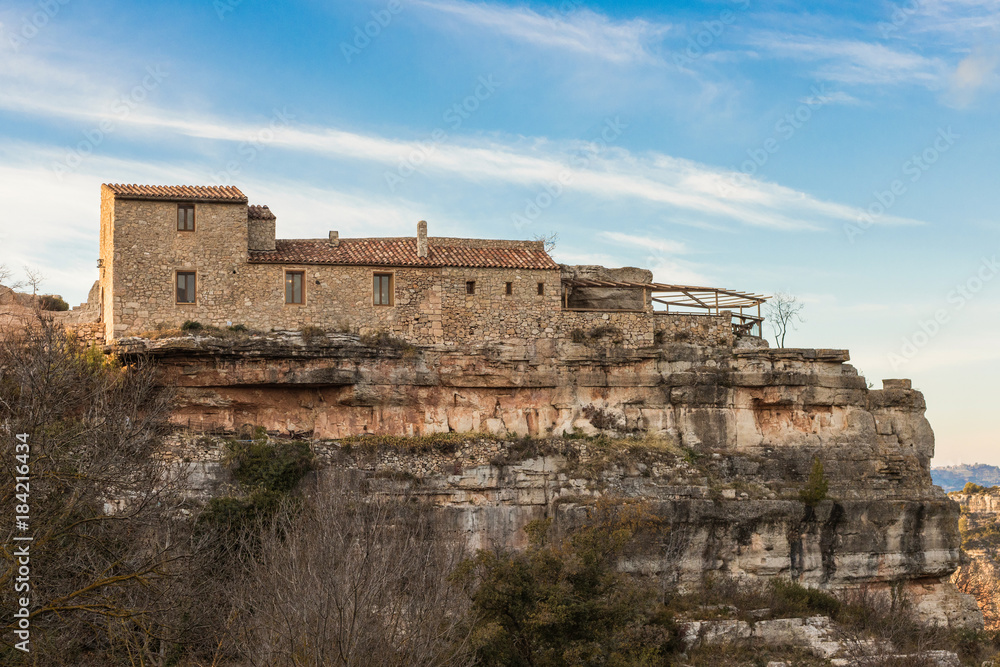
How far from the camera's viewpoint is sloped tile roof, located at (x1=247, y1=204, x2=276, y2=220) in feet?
123

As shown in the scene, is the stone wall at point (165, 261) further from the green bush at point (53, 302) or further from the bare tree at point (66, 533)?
the bare tree at point (66, 533)

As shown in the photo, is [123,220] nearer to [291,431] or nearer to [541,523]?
[291,431]

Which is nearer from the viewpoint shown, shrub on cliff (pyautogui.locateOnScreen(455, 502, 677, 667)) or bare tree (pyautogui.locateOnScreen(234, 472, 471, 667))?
bare tree (pyautogui.locateOnScreen(234, 472, 471, 667))

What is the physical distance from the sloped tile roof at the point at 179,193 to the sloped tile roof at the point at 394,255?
218 cm

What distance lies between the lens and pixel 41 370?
17047 millimetres

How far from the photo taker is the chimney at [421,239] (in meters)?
39.0

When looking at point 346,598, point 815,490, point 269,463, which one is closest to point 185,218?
point 269,463

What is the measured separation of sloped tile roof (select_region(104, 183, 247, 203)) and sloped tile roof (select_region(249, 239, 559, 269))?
85.7 inches

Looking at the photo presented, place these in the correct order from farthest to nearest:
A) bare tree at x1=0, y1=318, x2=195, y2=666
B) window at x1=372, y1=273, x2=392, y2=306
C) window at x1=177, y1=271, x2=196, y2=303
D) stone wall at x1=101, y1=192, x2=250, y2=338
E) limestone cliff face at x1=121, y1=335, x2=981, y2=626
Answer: window at x1=372, y1=273, x2=392, y2=306 < window at x1=177, y1=271, x2=196, y2=303 < limestone cliff face at x1=121, y1=335, x2=981, y2=626 < stone wall at x1=101, y1=192, x2=250, y2=338 < bare tree at x1=0, y1=318, x2=195, y2=666

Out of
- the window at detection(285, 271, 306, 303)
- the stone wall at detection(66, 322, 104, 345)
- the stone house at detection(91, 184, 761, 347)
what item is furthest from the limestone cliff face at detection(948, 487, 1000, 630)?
the stone wall at detection(66, 322, 104, 345)

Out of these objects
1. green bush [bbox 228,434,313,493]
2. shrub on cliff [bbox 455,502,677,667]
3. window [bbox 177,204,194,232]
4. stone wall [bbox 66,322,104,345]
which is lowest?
shrub on cliff [bbox 455,502,677,667]

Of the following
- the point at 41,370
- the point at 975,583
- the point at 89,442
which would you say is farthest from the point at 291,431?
the point at 975,583

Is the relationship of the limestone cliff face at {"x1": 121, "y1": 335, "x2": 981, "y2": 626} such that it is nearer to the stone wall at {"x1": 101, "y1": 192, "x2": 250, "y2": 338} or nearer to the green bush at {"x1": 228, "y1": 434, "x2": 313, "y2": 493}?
the green bush at {"x1": 228, "y1": 434, "x2": 313, "y2": 493}

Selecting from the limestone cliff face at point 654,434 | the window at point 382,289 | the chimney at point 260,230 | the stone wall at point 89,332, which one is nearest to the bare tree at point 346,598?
the limestone cliff face at point 654,434
